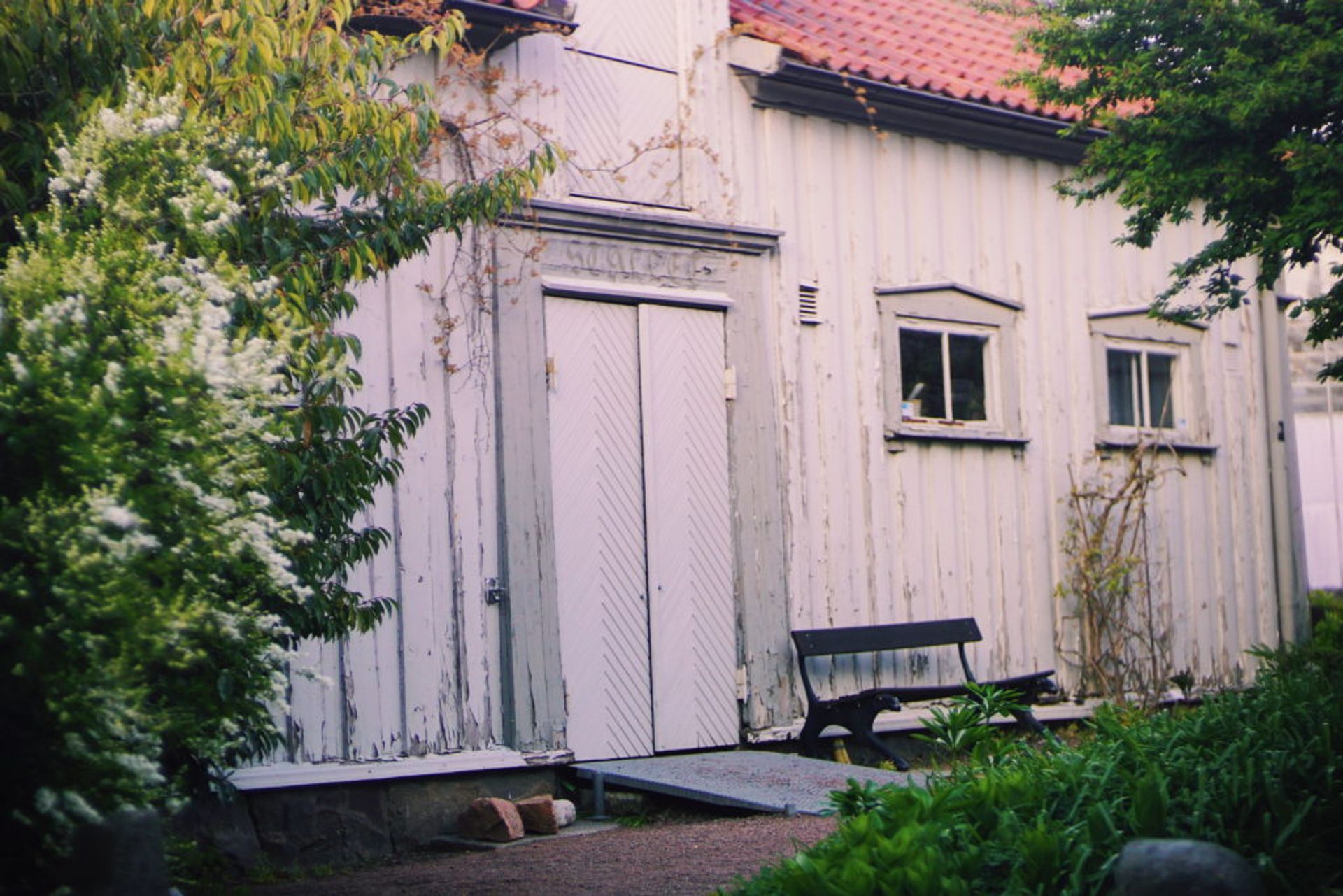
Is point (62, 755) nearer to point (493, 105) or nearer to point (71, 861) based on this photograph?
point (71, 861)

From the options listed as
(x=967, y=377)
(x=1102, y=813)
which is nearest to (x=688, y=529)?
(x=967, y=377)

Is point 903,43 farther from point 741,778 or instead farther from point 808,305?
point 741,778

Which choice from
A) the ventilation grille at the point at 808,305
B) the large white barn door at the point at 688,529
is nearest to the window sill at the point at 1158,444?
the ventilation grille at the point at 808,305

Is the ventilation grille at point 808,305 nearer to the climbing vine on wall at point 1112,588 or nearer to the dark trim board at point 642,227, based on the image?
the dark trim board at point 642,227

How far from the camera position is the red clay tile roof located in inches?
398

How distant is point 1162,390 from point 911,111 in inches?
125

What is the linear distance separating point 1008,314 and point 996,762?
545 centimetres

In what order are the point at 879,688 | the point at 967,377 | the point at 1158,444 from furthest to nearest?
the point at 1158,444
the point at 967,377
the point at 879,688

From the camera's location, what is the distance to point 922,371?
1062 cm

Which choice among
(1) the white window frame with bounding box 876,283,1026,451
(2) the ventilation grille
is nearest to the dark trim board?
(2) the ventilation grille

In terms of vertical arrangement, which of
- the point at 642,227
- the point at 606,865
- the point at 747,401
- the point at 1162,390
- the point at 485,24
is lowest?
the point at 606,865

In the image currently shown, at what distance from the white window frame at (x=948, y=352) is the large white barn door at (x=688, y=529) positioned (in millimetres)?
1387

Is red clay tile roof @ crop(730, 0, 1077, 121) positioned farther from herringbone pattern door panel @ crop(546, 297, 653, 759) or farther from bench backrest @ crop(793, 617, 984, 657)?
bench backrest @ crop(793, 617, 984, 657)

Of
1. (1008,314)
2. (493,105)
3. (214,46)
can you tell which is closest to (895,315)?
(1008,314)
